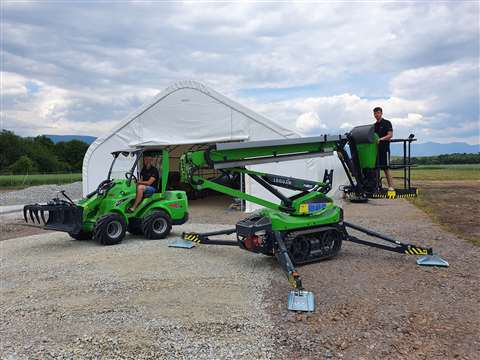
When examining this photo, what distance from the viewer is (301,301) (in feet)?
17.0

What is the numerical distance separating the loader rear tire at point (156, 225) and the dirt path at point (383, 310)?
3913 mm

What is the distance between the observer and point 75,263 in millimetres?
7363

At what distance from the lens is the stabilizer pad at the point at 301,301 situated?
5.05 metres

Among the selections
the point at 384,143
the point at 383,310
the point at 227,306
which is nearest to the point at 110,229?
the point at 227,306

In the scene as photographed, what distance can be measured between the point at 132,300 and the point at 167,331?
3.74ft

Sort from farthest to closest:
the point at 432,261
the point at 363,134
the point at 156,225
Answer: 1. the point at 156,225
2. the point at 363,134
3. the point at 432,261

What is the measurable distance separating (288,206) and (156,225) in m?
3.61

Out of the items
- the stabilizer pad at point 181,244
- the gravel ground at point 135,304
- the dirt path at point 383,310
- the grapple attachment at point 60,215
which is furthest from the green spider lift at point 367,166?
the grapple attachment at point 60,215

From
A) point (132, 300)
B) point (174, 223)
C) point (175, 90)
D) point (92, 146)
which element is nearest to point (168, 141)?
point (175, 90)

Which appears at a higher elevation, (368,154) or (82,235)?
(368,154)

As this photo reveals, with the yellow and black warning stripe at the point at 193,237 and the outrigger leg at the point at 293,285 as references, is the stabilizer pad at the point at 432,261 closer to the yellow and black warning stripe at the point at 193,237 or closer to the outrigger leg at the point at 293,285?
the outrigger leg at the point at 293,285

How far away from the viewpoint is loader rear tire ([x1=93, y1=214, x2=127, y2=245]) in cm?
875

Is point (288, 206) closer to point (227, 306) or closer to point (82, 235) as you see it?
point (227, 306)

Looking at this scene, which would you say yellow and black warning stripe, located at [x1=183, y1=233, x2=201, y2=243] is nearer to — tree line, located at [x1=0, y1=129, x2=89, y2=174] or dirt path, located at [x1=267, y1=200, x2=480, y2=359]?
dirt path, located at [x1=267, y1=200, x2=480, y2=359]
